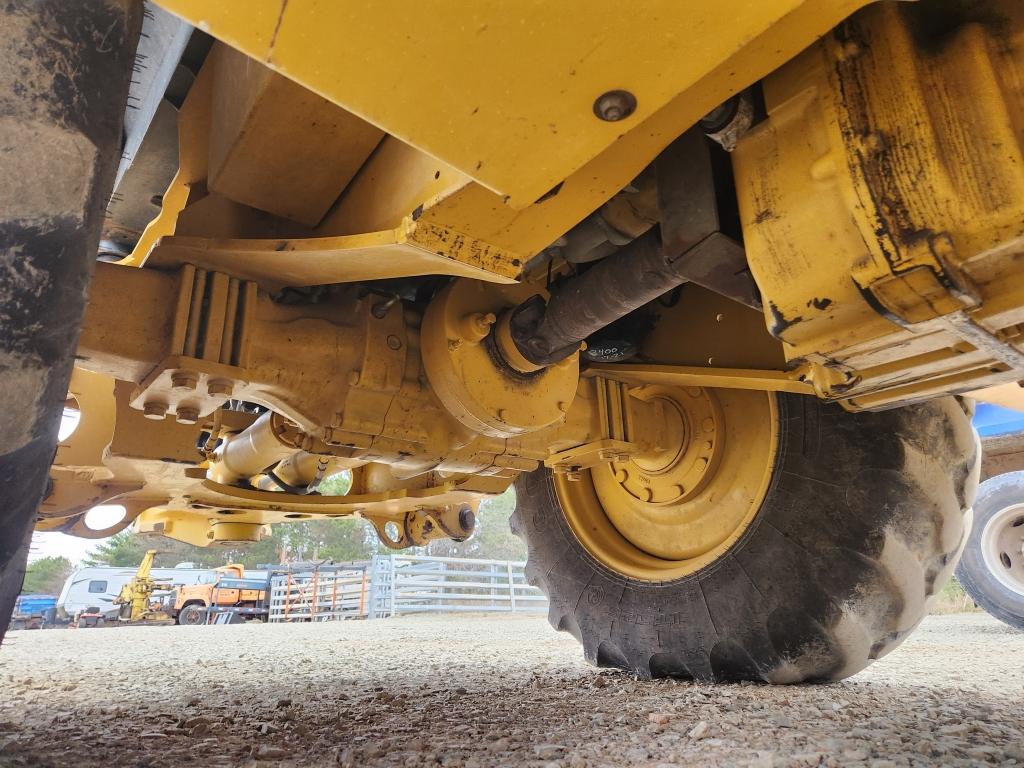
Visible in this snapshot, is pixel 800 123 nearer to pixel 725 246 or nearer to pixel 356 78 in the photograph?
pixel 725 246

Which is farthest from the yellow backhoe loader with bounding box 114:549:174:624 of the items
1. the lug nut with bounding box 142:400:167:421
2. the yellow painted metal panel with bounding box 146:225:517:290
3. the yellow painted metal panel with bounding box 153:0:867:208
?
the yellow painted metal panel with bounding box 153:0:867:208

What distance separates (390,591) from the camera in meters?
12.5

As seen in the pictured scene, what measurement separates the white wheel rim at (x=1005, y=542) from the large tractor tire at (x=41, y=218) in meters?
4.79

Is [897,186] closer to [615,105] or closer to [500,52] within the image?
[615,105]

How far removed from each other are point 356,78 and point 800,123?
62cm

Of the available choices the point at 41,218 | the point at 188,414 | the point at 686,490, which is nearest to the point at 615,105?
the point at 41,218

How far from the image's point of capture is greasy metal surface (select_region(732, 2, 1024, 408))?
76cm

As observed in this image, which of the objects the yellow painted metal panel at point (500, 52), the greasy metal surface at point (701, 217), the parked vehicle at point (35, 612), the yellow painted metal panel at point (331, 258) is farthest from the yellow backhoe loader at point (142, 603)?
the yellow painted metal panel at point (500, 52)

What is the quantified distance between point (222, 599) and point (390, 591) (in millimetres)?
5532

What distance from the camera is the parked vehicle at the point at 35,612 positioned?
1622 cm

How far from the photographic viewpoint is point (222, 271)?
55.6 inches

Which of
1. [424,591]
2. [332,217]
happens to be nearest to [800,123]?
[332,217]

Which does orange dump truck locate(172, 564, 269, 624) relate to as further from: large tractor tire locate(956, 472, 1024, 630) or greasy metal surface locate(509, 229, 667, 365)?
greasy metal surface locate(509, 229, 667, 365)

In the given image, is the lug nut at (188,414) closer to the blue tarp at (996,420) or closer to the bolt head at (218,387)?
the bolt head at (218,387)
